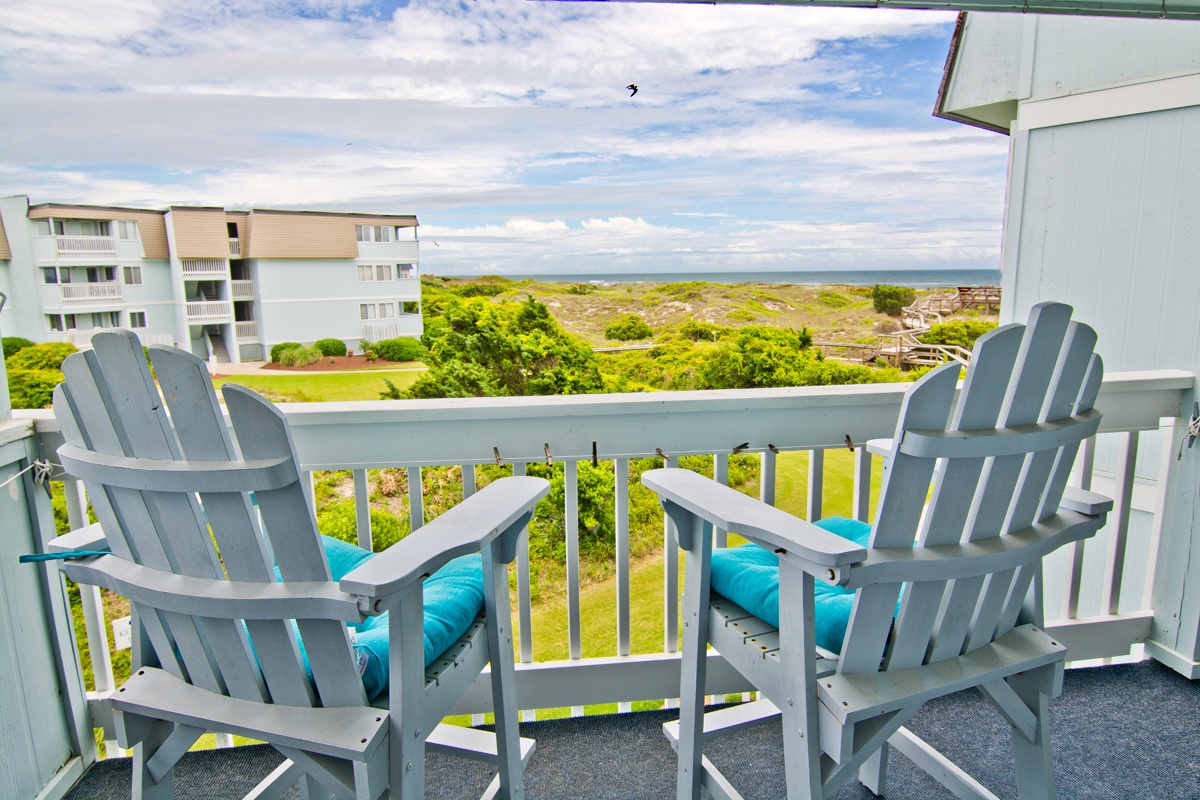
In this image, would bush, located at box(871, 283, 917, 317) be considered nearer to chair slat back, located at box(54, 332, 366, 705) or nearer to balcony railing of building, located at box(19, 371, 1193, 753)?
balcony railing of building, located at box(19, 371, 1193, 753)

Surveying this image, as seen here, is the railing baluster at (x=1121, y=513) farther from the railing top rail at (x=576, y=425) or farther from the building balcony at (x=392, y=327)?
the building balcony at (x=392, y=327)

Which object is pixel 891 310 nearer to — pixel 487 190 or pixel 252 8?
pixel 487 190

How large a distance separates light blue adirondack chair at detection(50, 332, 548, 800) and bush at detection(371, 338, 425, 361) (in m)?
4.24

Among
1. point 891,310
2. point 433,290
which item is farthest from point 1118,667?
point 433,290

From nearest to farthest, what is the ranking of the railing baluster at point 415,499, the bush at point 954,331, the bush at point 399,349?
the railing baluster at point 415,499
the bush at point 399,349
the bush at point 954,331

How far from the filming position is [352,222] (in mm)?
4895

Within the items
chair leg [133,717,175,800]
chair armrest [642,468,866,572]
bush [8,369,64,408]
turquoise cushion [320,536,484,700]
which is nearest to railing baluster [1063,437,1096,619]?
chair armrest [642,468,866,572]

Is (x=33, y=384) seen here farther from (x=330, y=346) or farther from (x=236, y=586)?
(x=330, y=346)

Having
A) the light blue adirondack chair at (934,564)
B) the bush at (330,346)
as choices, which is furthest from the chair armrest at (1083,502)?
the bush at (330,346)

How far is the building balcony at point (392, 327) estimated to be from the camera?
502 centimetres

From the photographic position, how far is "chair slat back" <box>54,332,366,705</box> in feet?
2.78

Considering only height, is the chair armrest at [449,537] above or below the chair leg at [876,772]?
above

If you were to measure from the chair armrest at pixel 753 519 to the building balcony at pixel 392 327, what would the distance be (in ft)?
13.7

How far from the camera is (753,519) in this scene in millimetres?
1021
